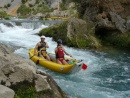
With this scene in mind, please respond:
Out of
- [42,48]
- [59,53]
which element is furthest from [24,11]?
[59,53]

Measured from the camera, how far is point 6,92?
255 inches

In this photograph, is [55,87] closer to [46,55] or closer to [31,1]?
[46,55]

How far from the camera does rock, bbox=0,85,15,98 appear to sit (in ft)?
20.8

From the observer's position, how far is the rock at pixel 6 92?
20.8ft

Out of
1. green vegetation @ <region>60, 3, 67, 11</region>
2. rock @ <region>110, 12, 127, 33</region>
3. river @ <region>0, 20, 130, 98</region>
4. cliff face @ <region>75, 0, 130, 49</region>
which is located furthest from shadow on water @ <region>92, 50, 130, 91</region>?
green vegetation @ <region>60, 3, 67, 11</region>

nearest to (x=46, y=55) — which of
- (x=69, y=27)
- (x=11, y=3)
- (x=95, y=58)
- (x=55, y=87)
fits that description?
(x=95, y=58)

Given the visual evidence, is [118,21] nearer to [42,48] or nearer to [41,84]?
[42,48]

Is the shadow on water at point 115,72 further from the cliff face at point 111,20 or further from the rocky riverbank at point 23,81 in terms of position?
the rocky riverbank at point 23,81

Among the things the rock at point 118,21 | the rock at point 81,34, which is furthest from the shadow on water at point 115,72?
the rock at point 118,21

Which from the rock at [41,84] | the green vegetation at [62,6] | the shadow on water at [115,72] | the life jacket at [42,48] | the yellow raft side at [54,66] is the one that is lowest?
the green vegetation at [62,6]

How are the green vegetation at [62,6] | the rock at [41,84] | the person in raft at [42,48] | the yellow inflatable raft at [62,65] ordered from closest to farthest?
the rock at [41,84], the yellow inflatable raft at [62,65], the person in raft at [42,48], the green vegetation at [62,6]

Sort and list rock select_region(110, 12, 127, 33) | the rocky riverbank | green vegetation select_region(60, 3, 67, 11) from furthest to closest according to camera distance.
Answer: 1. green vegetation select_region(60, 3, 67, 11)
2. rock select_region(110, 12, 127, 33)
3. the rocky riverbank

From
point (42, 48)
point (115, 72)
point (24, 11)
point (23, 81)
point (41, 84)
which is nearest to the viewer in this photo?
point (23, 81)

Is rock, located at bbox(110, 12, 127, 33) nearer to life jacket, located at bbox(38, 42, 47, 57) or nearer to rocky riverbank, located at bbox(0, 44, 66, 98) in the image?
life jacket, located at bbox(38, 42, 47, 57)
